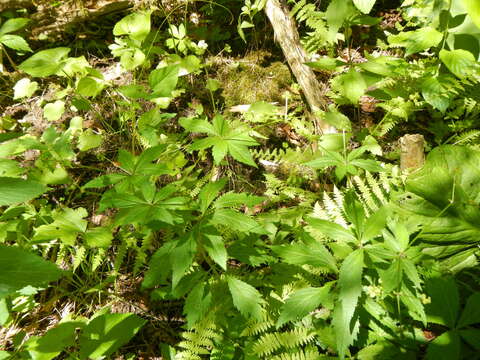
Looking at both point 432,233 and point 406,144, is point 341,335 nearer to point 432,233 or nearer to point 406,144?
point 432,233

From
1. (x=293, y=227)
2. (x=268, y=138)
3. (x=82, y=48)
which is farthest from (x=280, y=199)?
(x=82, y=48)

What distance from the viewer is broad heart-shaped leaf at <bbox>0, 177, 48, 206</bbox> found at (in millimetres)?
908

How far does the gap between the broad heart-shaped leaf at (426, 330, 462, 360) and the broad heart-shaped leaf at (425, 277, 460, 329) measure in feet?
0.20

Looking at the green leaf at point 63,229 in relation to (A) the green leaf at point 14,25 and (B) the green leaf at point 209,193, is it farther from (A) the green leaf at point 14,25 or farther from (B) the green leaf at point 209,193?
(A) the green leaf at point 14,25

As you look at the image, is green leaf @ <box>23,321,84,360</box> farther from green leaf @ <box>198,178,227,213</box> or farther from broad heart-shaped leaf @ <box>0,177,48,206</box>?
broad heart-shaped leaf @ <box>0,177,48,206</box>

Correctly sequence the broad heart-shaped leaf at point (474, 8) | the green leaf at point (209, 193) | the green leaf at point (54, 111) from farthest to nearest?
the green leaf at point (54, 111) → the green leaf at point (209, 193) → the broad heart-shaped leaf at point (474, 8)

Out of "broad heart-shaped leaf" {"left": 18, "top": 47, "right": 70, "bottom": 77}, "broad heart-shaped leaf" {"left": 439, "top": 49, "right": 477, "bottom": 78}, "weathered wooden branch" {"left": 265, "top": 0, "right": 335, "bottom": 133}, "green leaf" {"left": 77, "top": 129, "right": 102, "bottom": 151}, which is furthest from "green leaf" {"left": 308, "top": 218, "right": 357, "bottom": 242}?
"broad heart-shaped leaf" {"left": 18, "top": 47, "right": 70, "bottom": 77}

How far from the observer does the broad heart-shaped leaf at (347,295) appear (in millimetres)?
1577

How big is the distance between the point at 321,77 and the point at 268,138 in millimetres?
975

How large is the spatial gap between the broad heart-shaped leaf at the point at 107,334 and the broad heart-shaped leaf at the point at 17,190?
1149mm

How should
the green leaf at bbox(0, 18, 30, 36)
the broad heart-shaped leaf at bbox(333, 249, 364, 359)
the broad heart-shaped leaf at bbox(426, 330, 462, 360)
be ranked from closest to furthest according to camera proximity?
the broad heart-shaped leaf at bbox(333, 249, 364, 359) < the broad heart-shaped leaf at bbox(426, 330, 462, 360) < the green leaf at bbox(0, 18, 30, 36)

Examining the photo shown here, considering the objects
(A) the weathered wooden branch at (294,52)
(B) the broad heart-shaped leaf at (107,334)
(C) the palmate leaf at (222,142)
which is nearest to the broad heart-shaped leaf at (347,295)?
(C) the palmate leaf at (222,142)

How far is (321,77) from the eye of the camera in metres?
3.67

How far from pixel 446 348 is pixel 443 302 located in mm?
214
